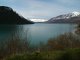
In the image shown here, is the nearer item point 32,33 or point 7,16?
point 32,33

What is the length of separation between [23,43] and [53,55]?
17.1 feet

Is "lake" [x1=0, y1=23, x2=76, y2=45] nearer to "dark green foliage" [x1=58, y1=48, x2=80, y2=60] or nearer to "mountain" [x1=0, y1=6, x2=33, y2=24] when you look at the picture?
"dark green foliage" [x1=58, y1=48, x2=80, y2=60]

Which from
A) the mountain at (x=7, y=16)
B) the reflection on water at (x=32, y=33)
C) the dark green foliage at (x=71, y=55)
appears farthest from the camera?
the mountain at (x=7, y=16)

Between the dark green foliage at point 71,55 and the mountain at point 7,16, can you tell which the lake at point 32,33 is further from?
the mountain at point 7,16

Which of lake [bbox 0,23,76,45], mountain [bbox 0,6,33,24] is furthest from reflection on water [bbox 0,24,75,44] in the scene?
mountain [bbox 0,6,33,24]

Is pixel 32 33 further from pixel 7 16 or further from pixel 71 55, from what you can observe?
pixel 7 16

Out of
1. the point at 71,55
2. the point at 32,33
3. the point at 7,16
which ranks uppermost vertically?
the point at 7,16

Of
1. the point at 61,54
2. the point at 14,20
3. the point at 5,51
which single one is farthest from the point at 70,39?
the point at 14,20

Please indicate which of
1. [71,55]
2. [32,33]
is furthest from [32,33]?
[71,55]

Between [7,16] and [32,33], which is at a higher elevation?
[7,16]

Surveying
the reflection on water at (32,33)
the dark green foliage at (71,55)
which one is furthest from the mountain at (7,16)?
the dark green foliage at (71,55)

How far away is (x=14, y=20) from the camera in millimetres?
134625

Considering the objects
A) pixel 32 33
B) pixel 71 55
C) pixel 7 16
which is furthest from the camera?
pixel 7 16

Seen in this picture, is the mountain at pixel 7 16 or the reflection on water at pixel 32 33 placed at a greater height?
the mountain at pixel 7 16
